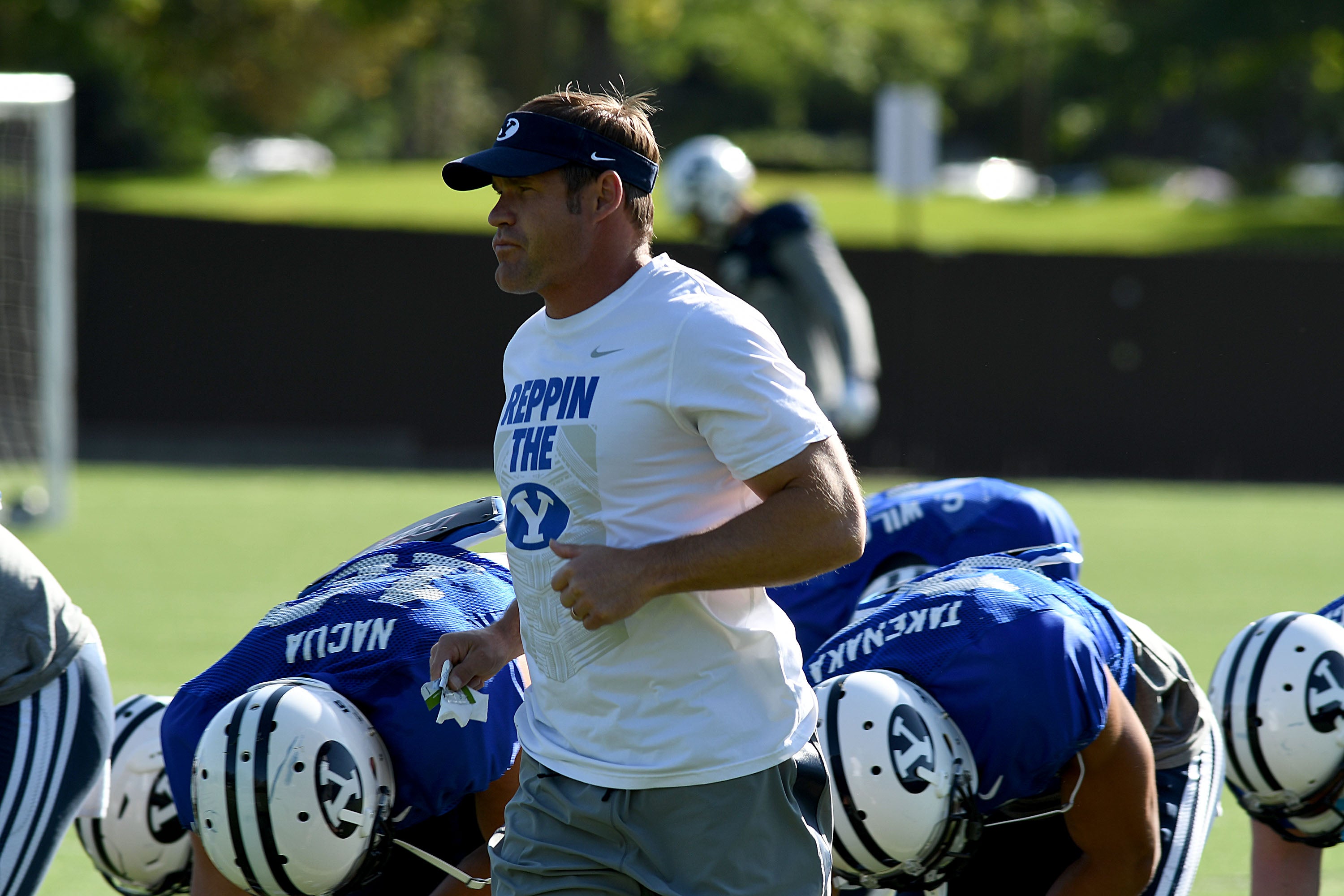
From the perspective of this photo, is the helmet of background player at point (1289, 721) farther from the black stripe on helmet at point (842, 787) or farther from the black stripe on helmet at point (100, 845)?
the black stripe on helmet at point (100, 845)

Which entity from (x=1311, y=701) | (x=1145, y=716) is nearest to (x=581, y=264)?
(x=1145, y=716)

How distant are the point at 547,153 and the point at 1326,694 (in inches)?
91.9

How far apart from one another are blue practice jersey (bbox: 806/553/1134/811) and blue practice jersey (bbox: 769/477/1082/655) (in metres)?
0.81

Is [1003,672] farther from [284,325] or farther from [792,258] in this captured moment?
[284,325]

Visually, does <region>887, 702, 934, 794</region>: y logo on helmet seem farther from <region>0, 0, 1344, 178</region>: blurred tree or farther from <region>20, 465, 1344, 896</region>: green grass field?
<region>0, 0, 1344, 178</region>: blurred tree

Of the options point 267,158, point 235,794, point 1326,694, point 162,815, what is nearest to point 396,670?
point 235,794

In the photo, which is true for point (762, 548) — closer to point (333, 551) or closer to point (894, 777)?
point (894, 777)

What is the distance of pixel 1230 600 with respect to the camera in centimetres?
1053

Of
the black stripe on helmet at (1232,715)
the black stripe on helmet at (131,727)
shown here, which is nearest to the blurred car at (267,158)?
the black stripe on helmet at (131,727)

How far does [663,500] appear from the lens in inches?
113

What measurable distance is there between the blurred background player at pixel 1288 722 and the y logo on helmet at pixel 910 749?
1048mm

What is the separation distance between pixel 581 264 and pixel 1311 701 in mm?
2170

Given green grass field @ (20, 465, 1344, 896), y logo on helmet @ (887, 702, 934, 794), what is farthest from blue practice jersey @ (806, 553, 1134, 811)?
green grass field @ (20, 465, 1344, 896)

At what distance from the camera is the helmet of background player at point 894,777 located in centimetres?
334
